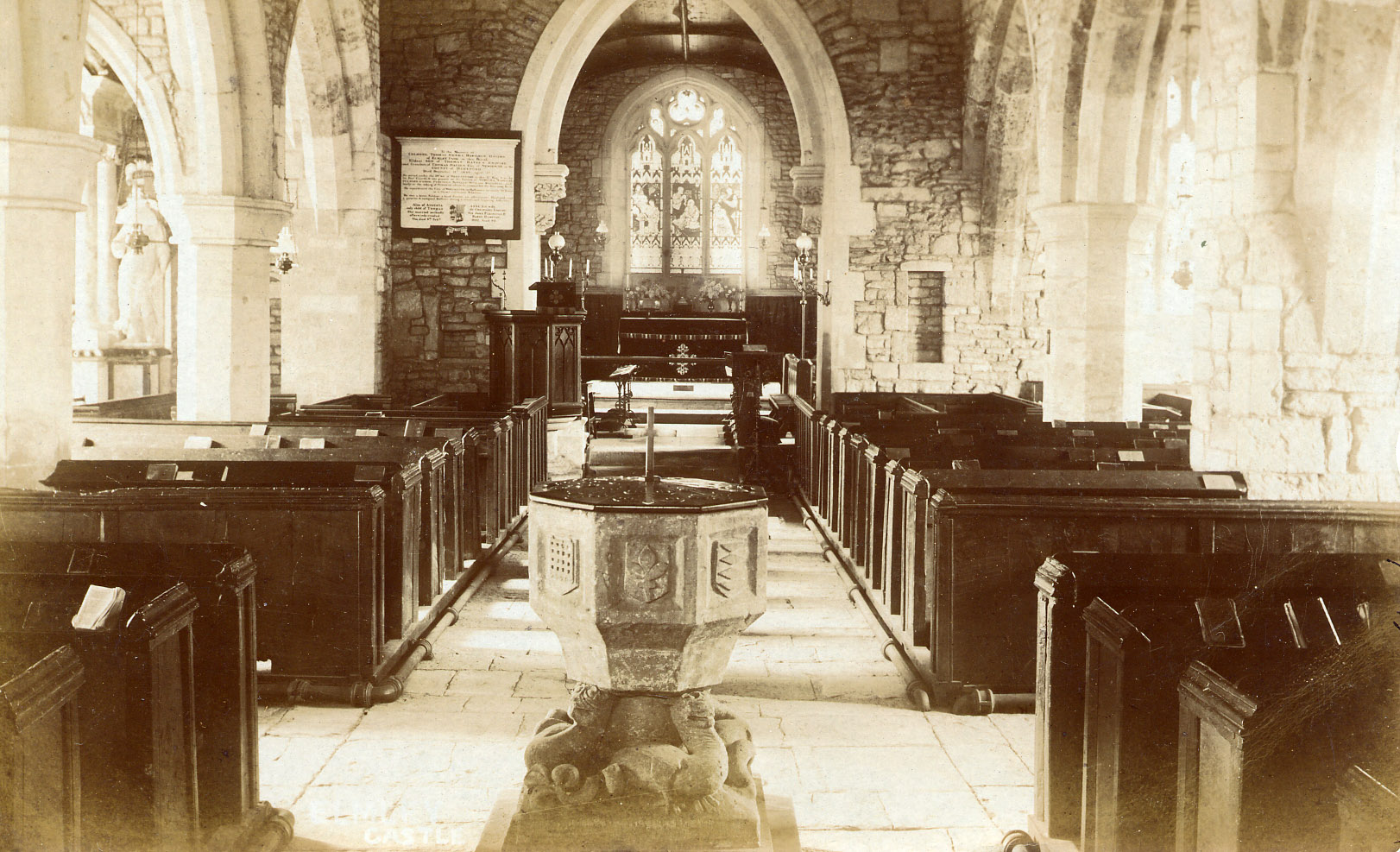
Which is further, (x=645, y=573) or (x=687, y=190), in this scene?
(x=687, y=190)

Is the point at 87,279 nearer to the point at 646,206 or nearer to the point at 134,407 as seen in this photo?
the point at 134,407

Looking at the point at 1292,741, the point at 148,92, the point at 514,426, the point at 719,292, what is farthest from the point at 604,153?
the point at 1292,741

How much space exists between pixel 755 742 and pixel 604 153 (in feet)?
49.2

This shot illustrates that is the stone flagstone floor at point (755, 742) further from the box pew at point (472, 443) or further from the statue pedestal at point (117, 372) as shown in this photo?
the statue pedestal at point (117, 372)

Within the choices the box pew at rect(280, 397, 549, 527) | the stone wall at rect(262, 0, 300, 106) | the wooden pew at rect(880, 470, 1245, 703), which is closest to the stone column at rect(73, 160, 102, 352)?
the stone wall at rect(262, 0, 300, 106)

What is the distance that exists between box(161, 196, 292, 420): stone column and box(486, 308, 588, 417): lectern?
9.37ft

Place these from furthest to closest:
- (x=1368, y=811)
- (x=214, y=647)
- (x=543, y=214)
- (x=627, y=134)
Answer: (x=627, y=134), (x=543, y=214), (x=214, y=647), (x=1368, y=811)

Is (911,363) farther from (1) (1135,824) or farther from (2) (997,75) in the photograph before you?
(1) (1135,824)

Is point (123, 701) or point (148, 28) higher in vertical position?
point (148, 28)

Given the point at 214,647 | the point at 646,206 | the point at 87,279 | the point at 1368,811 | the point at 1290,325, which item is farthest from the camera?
the point at 646,206

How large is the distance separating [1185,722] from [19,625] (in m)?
2.24

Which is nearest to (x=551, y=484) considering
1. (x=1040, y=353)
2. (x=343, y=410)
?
(x=343, y=410)

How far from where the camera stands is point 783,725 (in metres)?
3.94

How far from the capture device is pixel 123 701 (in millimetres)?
2363
